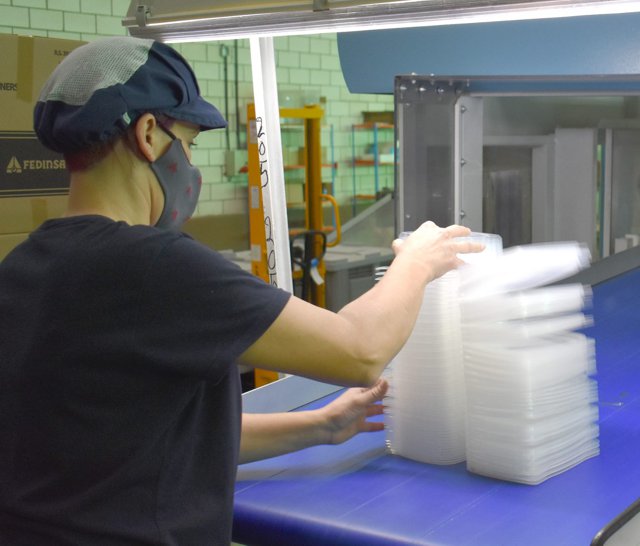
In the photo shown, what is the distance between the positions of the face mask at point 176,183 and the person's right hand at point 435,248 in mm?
319

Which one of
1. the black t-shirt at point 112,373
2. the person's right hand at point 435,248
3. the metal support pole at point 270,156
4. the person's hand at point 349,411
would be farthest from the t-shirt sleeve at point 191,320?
the metal support pole at point 270,156

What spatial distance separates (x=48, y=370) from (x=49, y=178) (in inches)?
97.6

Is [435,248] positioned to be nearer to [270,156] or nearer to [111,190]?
[111,190]

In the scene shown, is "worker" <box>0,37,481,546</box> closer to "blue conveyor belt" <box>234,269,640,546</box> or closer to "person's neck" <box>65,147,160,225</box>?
"person's neck" <box>65,147,160,225</box>

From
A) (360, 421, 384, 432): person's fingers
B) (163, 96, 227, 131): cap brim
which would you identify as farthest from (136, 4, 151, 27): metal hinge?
(360, 421, 384, 432): person's fingers

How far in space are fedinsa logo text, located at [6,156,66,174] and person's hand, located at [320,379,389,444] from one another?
2.12m

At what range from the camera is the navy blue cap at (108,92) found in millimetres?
Answer: 1022

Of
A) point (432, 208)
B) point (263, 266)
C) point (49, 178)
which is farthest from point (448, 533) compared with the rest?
point (263, 266)

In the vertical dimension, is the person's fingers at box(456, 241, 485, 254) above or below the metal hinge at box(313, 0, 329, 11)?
below

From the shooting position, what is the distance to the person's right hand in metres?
1.25

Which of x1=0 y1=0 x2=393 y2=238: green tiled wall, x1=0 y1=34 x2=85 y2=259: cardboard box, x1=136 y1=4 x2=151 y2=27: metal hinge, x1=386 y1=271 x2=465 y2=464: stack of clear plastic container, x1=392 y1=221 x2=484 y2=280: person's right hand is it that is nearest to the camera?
x1=392 y1=221 x2=484 y2=280: person's right hand

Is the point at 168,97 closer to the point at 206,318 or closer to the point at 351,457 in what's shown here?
the point at 206,318

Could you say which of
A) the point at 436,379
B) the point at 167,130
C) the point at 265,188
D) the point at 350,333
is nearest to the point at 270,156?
the point at 265,188

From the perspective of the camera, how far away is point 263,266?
15.5 ft
